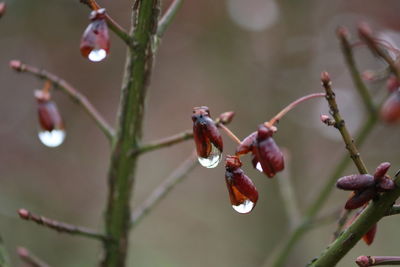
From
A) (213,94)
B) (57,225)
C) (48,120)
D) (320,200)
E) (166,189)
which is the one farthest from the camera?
(213,94)

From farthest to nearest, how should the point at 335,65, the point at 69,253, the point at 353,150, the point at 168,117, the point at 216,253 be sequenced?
the point at 168,117, the point at 216,253, the point at 335,65, the point at 69,253, the point at 353,150

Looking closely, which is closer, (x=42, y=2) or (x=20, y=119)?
(x=42, y=2)

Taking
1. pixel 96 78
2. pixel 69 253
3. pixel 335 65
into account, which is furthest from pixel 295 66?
pixel 69 253

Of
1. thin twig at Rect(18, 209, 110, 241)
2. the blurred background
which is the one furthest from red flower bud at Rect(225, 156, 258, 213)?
the blurred background

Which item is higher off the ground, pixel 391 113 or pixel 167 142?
pixel 167 142

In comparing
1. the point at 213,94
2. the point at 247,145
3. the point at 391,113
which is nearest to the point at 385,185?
the point at 391,113

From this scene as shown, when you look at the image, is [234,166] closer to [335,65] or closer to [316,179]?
[316,179]

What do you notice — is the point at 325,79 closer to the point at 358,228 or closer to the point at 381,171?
the point at 381,171
